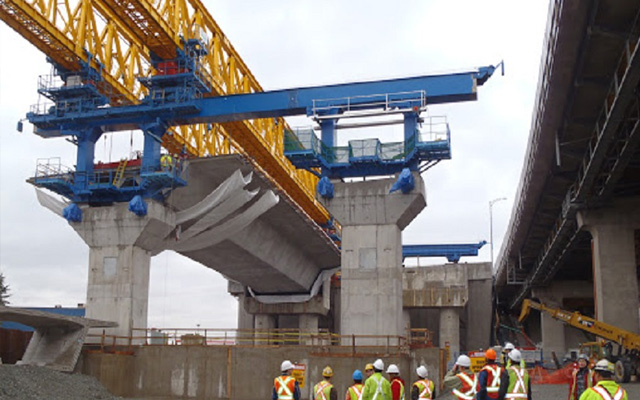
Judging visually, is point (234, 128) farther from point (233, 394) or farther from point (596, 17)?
point (596, 17)

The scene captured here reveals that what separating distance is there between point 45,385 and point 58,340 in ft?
20.3

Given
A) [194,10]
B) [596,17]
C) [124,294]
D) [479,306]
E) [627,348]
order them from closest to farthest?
[596,17], [627,348], [124,294], [194,10], [479,306]

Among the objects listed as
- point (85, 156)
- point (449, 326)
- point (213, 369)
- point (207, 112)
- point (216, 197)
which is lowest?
point (213, 369)

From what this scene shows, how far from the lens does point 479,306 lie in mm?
69688

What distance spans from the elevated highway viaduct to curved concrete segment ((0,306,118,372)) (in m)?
18.9

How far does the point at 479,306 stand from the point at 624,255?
129 ft

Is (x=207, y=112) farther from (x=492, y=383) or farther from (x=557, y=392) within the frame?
(x=492, y=383)

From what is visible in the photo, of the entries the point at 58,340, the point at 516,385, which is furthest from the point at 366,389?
the point at 58,340

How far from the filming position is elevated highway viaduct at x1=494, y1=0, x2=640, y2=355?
1912 cm

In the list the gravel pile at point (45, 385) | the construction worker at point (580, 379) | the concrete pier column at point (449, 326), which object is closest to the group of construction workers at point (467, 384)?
the construction worker at point (580, 379)

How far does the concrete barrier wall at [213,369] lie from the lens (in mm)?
28359

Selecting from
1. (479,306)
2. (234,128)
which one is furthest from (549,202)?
(479,306)

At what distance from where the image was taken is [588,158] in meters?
28.0

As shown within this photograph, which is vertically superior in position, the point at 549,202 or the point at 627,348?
the point at 549,202
